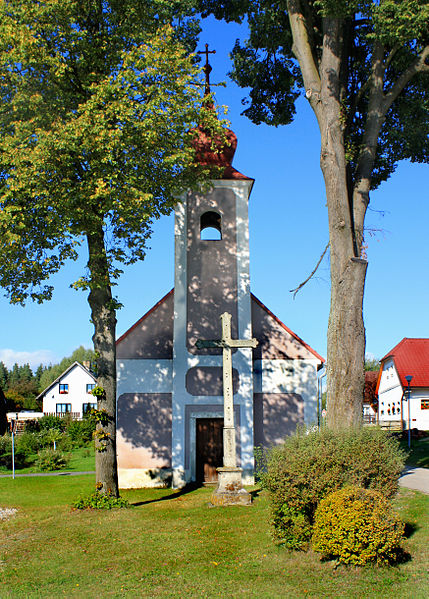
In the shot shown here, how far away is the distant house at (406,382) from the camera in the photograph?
3919 centimetres

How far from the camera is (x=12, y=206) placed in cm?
1323

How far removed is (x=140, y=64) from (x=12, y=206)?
4817mm

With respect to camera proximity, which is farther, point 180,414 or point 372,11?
point 180,414

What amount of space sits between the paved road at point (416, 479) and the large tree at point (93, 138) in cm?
748

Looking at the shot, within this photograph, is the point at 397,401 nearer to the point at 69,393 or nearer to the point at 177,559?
the point at 69,393

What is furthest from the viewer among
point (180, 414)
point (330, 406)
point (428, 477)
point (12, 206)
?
point (180, 414)

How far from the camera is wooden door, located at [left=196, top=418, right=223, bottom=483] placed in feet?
61.6

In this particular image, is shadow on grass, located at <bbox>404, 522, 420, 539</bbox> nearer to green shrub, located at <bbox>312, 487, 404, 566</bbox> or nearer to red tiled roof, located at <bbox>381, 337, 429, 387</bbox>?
green shrub, located at <bbox>312, 487, 404, 566</bbox>

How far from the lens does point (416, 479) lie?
15.3m

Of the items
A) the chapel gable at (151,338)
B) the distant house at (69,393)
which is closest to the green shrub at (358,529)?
the chapel gable at (151,338)

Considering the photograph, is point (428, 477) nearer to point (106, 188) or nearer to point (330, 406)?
point (330, 406)

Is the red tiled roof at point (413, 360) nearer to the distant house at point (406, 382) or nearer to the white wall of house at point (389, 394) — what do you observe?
the distant house at point (406, 382)

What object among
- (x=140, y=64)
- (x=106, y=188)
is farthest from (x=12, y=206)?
(x=140, y=64)

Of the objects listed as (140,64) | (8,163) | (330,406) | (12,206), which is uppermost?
(140,64)
